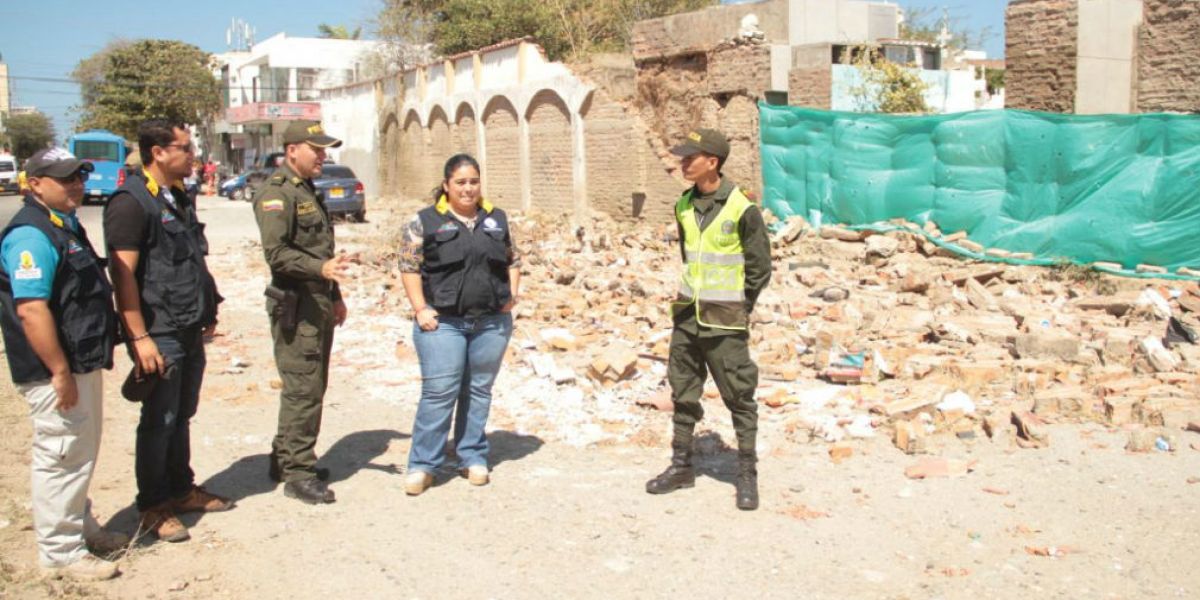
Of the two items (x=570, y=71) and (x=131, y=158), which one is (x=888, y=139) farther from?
(x=131, y=158)

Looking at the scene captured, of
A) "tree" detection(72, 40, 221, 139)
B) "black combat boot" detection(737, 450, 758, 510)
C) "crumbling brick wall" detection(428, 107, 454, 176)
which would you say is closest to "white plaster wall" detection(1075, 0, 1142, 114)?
"black combat boot" detection(737, 450, 758, 510)

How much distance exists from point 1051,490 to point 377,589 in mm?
3201

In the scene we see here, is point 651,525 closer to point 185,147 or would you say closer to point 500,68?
point 185,147

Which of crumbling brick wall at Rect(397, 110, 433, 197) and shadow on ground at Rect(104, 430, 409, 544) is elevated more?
crumbling brick wall at Rect(397, 110, 433, 197)

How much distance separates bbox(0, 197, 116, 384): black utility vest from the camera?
3.60 meters

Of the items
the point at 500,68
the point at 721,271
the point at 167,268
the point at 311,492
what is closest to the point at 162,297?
the point at 167,268

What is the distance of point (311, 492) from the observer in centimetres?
465

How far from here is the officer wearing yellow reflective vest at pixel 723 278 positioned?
4570mm

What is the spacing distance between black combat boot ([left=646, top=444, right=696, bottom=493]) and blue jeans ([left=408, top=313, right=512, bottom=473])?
897mm

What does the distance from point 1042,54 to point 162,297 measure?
11.1 meters

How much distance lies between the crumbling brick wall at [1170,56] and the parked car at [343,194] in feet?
52.1

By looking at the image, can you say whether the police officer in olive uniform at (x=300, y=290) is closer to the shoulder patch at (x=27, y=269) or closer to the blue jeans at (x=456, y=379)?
A: the blue jeans at (x=456, y=379)

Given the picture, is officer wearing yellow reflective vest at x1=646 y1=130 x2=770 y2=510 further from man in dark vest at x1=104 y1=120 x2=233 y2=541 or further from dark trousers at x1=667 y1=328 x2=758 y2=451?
man in dark vest at x1=104 y1=120 x2=233 y2=541

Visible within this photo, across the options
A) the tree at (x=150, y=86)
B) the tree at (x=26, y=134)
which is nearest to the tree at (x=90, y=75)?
the tree at (x=150, y=86)
